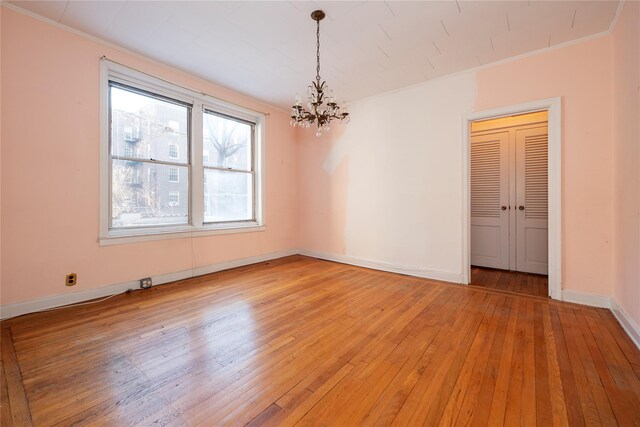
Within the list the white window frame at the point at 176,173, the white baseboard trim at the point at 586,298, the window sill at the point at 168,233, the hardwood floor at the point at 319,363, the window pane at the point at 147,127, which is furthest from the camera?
the white window frame at the point at 176,173

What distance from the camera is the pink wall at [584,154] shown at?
279 centimetres

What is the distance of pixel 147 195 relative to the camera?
354 centimetres

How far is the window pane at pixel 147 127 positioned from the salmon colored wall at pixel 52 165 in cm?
26

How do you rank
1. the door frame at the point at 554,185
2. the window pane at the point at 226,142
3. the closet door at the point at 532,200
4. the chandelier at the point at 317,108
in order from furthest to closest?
the window pane at the point at 226,142, the closet door at the point at 532,200, the door frame at the point at 554,185, the chandelier at the point at 317,108

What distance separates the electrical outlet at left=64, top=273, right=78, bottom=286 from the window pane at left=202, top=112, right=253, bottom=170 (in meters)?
2.13

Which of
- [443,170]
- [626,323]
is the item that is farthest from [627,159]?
[443,170]

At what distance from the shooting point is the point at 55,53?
109 inches

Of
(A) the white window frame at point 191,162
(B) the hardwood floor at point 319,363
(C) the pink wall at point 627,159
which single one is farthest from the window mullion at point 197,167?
(C) the pink wall at point 627,159

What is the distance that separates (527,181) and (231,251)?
487cm

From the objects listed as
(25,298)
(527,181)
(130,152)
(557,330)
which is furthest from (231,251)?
(527,181)

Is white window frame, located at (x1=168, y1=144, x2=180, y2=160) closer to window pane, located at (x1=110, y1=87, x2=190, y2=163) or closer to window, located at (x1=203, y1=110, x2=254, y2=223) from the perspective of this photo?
window pane, located at (x1=110, y1=87, x2=190, y2=163)

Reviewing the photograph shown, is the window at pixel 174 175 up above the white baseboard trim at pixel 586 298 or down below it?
above

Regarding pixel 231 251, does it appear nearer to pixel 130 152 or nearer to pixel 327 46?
pixel 130 152

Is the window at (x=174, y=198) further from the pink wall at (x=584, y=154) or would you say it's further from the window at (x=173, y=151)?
the pink wall at (x=584, y=154)
